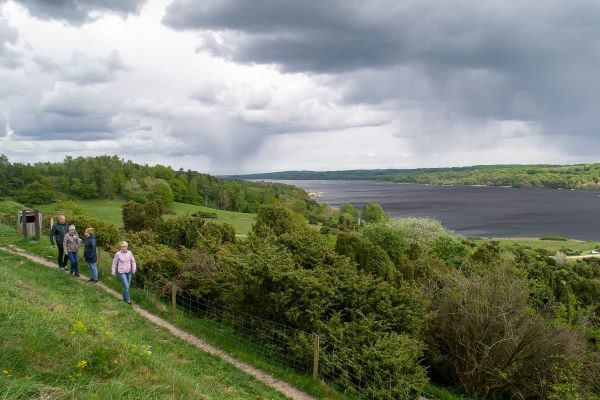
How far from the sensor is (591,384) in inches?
507

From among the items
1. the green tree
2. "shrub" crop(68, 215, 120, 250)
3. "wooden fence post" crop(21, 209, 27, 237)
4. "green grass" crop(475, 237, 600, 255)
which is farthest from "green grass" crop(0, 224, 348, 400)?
"green grass" crop(475, 237, 600, 255)

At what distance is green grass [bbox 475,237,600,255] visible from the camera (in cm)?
6575

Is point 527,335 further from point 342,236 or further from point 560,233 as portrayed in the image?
point 560,233

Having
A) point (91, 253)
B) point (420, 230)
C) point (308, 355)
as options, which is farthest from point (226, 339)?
point (420, 230)

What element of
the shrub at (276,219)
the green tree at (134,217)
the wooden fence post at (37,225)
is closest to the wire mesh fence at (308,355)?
the wooden fence post at (37,225)

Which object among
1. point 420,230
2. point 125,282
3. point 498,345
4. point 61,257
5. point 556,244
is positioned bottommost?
point 556,244

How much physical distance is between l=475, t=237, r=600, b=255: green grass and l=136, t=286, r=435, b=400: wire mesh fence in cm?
5915

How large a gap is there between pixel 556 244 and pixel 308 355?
72215 millimetres

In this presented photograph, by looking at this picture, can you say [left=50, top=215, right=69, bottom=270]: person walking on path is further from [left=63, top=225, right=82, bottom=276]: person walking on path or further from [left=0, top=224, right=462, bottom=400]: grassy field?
[left=63, top=225, right=82, bottom=276]: person walking on path

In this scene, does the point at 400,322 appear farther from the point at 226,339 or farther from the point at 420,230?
the point at 420,230

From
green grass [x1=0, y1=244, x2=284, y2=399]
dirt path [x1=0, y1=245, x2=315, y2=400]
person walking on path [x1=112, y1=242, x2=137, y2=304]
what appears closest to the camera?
green grass [x1=0, y1=244, x2=284, y2=399]

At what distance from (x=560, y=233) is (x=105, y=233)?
289ft

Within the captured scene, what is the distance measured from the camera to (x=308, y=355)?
10391 mm

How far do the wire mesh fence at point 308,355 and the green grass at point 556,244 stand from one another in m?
59.1
